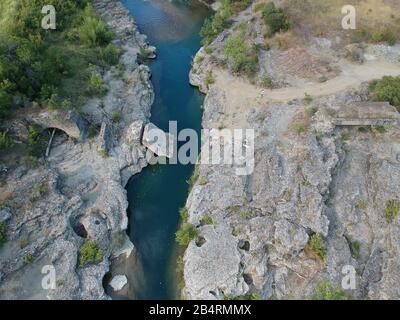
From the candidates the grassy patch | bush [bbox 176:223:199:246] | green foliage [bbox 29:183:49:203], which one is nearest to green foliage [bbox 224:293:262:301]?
bush [bbox 176:223:199:246]

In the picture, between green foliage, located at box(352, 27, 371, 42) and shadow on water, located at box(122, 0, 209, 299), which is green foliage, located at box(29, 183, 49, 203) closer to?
shadow on water, located at box(122, 0, 209, 299)

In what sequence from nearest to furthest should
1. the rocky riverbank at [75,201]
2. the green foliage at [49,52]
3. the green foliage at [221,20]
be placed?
the rocky riverbank at [75,201] < the green foliage at [49,52] < the green foliage at [221,20]

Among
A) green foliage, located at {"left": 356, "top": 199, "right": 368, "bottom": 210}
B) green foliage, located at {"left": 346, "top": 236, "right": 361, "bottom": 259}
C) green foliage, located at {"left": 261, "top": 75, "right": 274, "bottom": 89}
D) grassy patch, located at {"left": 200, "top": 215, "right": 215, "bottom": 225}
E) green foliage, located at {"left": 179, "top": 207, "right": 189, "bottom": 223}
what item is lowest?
green foliage, located at {"left": 346, "top": 236, "right": 361, "bottom": 259}

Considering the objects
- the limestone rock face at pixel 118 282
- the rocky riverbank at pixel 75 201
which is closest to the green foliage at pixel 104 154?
the rocky riverbank at pixel 75 201

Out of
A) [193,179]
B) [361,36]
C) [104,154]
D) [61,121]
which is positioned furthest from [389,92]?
[61,121]

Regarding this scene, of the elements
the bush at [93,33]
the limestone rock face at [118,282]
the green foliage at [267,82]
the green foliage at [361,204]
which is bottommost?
the limestone rock face at [118,282]

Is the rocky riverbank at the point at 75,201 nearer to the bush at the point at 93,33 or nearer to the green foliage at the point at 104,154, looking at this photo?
the green foliage at the point at 104,154

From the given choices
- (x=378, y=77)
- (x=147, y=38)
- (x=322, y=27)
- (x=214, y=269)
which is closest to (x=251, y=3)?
(x=322, y=27)
